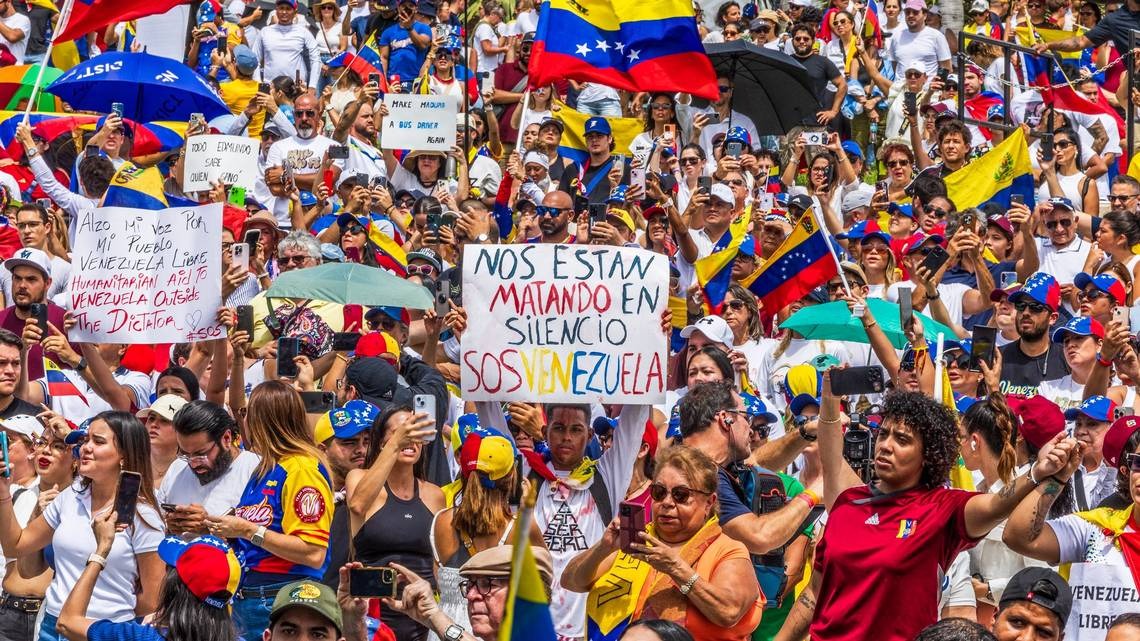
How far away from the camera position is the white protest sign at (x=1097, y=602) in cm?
670

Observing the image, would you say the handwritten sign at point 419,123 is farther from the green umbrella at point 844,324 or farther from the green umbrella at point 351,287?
the green umbrella at point 844,324

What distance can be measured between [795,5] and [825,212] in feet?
20.8

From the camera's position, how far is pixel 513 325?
875 centimetres

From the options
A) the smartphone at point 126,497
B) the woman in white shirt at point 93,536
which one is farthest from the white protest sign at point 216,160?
the smartphone at point 126,497

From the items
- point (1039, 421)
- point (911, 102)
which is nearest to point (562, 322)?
point (1039, 421)

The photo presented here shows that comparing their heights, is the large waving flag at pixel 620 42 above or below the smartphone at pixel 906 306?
above

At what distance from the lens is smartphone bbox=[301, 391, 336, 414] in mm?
9688

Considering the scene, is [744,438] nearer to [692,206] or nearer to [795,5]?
[692,206]

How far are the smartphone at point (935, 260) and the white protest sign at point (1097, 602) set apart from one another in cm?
460

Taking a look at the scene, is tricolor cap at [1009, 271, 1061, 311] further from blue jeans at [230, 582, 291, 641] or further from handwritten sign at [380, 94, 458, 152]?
handwritten sign at [380, 94, 458, 152]

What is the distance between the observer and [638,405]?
27.7 ft

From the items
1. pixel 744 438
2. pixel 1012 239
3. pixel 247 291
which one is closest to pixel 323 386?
pixel 247 291

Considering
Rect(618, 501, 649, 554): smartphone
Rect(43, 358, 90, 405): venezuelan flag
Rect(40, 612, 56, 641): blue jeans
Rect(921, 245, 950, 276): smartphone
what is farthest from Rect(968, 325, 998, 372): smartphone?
Rect(43, 358, 90, 405): venezuelan flag

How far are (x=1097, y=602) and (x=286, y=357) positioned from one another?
466 cm
